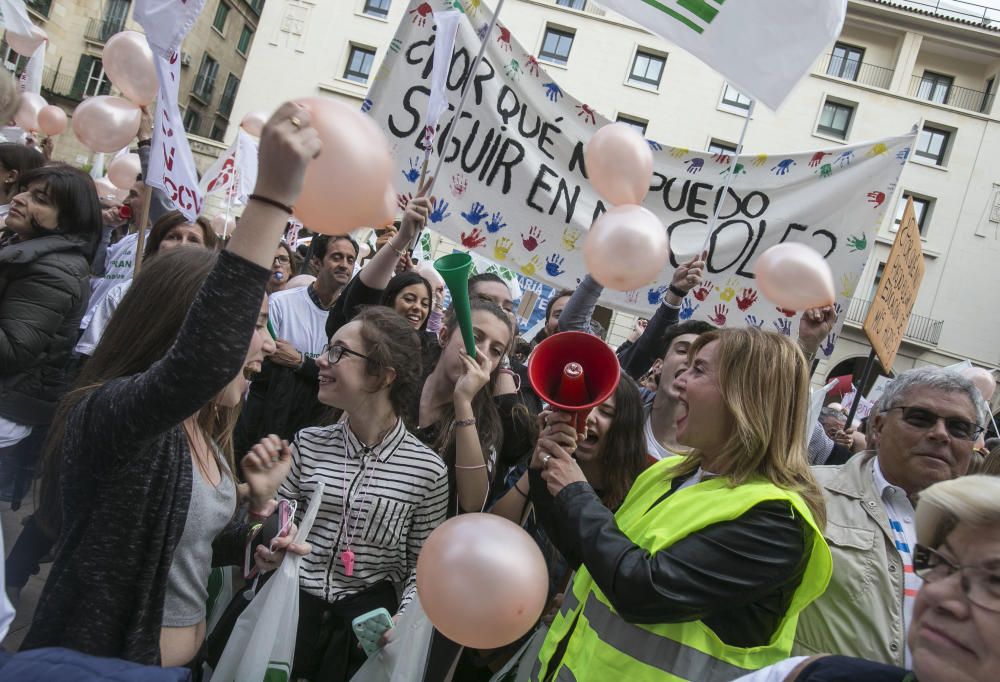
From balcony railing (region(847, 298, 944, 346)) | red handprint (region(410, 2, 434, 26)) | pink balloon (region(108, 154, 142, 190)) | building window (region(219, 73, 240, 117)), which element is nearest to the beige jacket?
red handprint (region(410, 2, 434, 26))

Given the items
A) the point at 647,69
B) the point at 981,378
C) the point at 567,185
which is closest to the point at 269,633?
the point at 567,185

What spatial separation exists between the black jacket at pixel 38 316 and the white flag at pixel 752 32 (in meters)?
2.38

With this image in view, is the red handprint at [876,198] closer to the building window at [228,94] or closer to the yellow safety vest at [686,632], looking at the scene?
the yellow safety vest at [686,632]

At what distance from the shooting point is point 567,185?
4512 millimetres

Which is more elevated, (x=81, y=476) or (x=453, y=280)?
(x=453, y=280)

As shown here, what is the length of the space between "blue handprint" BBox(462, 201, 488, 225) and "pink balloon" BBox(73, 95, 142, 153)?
2353mm

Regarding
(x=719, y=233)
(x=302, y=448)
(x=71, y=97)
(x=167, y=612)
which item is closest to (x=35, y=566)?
(x=302, y=448)

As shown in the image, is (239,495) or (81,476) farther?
(239,495)

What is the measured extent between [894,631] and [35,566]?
3.05m

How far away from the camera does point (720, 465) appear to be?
179cm

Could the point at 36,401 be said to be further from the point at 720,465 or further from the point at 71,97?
the point at 71,97

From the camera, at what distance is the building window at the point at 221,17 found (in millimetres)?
28994

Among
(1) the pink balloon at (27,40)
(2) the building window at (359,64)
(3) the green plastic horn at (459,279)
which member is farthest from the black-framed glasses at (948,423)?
(2) the building window at (359,64)

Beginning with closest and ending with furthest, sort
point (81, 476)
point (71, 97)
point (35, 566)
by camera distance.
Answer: point (81, 476) < point (35, 566) < point (71, 97)
